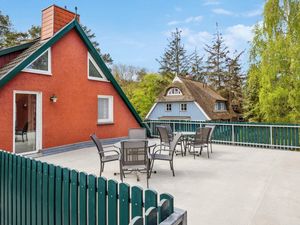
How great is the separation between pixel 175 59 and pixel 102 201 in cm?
3479

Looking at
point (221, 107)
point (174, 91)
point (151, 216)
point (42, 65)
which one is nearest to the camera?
point (151, 216)

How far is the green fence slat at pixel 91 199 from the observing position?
7.36 feet

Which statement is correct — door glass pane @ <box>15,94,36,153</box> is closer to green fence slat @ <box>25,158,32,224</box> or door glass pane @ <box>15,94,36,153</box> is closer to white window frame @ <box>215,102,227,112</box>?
green fence slat @ <box>25,158,32,224</box>

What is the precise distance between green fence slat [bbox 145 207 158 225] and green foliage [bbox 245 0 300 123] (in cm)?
1224

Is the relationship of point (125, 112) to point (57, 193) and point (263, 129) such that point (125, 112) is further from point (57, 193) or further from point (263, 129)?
point (57, 193)

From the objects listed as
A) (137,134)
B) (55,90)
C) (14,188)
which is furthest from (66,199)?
(55,90)

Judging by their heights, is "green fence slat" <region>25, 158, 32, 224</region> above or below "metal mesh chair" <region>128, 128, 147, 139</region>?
below

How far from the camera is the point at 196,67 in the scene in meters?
35.4

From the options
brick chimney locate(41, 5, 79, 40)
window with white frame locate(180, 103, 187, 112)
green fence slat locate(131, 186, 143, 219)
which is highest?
brick chimney locate(41, 5, 79, 40)

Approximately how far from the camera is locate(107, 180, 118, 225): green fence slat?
2066 mm

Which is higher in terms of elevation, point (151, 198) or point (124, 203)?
point (151, 198)

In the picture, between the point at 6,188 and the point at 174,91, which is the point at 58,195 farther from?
the point at 174,91

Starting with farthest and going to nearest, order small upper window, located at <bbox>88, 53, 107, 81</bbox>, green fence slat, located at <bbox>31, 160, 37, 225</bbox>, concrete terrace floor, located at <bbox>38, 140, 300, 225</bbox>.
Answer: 1. small upper window, located at <bbox>88, 53, 107, 81</bbox>
2. concrete terrace floor, located at <bbox>38, 140, 300, 225</bbox>
3. green fence slat, located at <bbox>31, 160, 37, 225</bbox>

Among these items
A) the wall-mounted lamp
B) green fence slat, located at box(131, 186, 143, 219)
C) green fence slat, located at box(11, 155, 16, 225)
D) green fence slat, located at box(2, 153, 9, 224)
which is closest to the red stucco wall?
the wall-mounted lamp
